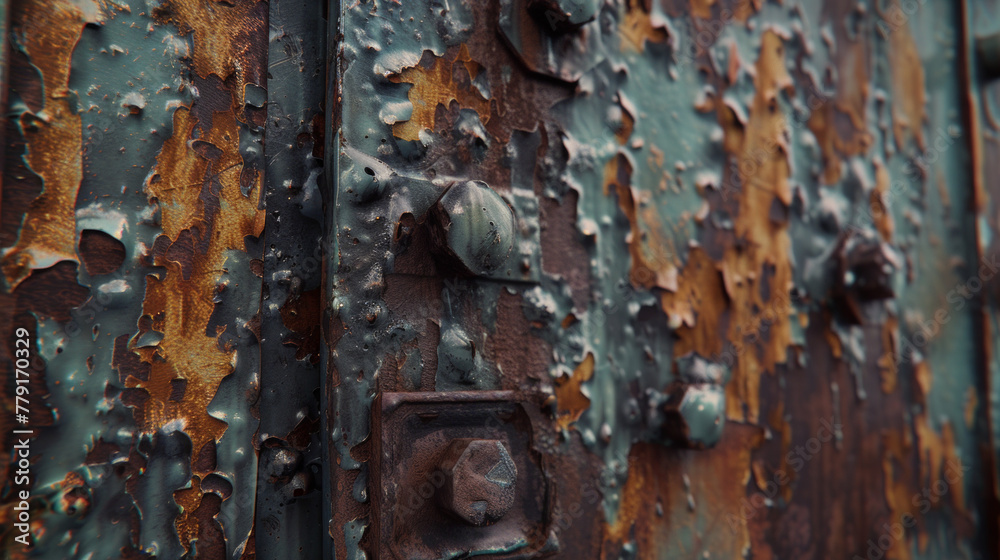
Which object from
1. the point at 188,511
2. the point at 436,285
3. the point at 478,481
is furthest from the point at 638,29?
the point at 188,511

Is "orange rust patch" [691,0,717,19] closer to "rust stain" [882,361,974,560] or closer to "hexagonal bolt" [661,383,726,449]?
"hexagonal bolt" [661,383,726,449]

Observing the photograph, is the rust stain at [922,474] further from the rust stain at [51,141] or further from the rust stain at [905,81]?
the rust stain at [51,141]

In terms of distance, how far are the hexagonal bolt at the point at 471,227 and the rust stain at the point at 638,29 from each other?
0.26 metres

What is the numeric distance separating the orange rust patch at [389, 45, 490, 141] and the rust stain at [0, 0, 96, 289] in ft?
0.71

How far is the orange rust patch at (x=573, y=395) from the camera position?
510 millimetres

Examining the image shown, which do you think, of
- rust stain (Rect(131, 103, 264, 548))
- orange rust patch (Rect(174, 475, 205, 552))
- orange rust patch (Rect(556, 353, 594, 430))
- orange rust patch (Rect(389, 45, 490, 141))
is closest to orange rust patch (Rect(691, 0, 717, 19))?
orange rust patch (Rect(389, 45, 490, 141))

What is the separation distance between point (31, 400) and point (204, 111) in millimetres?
226

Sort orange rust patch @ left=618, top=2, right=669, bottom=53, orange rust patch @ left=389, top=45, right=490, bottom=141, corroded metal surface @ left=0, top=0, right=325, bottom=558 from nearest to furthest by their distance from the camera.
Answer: corroded metal surface @ left=0, top=0, right=325, bottom=558
orange rust patch @ left=389, top=45, right=490, bottom=141
orange rust patch @ left=618, top=2, right=669, bottom=53

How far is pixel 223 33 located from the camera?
43 cm

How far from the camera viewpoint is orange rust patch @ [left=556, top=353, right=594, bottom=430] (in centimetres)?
51

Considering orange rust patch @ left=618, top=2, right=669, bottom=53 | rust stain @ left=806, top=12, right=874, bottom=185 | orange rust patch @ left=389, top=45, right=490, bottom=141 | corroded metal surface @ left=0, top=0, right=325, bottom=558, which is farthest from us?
rust stain @ left=806, top=12, right=874, bottom=185

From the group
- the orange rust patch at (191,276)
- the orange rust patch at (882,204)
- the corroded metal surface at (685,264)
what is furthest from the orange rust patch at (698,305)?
the orange rust patch at (191,276)

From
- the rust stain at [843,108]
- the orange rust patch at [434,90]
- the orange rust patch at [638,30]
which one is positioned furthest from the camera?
the rust stain at [843,108]

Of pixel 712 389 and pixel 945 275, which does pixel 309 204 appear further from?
pixel 945 275
